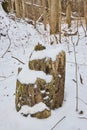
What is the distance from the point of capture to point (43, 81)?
4.68 meters

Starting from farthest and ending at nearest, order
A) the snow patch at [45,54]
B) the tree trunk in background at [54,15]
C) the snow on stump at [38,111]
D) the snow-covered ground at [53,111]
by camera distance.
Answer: the tree trunk in background at [54,15] < the snow patch at [45,54] < the snow on stump at [38,111] < the snow-covered ground at [53,111]

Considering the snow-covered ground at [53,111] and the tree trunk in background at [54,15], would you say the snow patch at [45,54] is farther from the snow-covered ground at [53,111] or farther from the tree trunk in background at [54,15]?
the tree trunk in background at [54,15]

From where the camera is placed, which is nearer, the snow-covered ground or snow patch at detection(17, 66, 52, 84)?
the snow-covered ground

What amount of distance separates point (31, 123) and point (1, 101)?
3.64 ft

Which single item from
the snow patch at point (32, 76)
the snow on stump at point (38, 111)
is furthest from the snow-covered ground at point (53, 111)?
the snow patch at point (32, 76)

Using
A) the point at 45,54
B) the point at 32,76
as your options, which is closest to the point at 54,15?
the point at 45,54

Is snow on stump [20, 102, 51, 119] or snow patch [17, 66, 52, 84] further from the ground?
snow patch [17, 66, 52, 84]

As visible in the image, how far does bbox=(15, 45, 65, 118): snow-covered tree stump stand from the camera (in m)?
4.64

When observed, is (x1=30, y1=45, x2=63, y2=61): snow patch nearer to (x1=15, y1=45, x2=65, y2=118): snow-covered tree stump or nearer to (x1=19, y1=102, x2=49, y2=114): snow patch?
(x1=15, y1=45, x2=65, y2=118): snow-covered tree stump

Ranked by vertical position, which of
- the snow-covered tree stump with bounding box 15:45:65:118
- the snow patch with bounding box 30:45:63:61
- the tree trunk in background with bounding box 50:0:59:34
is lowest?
the snow-covered tree stump with bounding box 15:45:65:118

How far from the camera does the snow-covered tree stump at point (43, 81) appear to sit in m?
4.64

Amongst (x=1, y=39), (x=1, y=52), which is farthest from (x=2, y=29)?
(x=1, y=52)

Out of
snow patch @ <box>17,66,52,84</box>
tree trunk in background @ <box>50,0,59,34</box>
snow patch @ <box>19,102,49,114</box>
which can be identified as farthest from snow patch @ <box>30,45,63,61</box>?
tree trunk in background @ <box>50,0,59,34</box>

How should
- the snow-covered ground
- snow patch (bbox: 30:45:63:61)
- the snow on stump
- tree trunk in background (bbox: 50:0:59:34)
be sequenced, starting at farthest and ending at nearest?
tree trunk in background (bbox: 50:0:59:34)
snow patch (bbox: 30:45:63:61)
the snow on stump
the snow-covered ground
